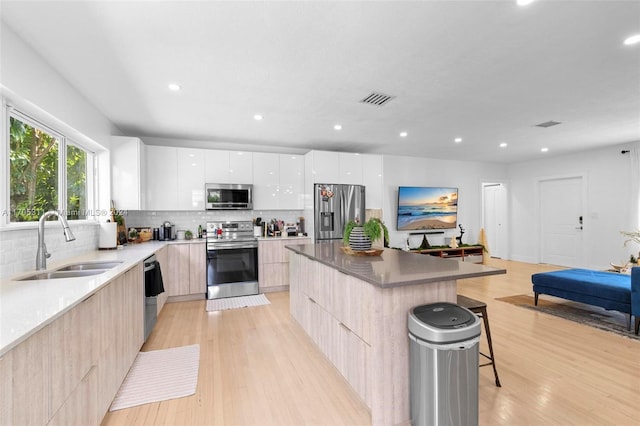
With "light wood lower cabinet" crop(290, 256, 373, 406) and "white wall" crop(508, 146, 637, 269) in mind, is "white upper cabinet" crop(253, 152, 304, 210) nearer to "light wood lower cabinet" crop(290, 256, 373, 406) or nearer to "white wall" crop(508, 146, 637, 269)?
"light wood lower cabinet" crop(290, 256, 373, 406)

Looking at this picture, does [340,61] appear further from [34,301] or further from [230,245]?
[230,245]

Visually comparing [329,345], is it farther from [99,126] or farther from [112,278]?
[99,126]

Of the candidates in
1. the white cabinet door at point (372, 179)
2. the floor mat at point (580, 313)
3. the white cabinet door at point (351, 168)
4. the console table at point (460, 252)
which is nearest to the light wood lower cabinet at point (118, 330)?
the white cabinet door at point (351, 168)

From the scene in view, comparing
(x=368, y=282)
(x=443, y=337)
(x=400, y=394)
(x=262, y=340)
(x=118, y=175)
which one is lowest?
(x=262, y=340)

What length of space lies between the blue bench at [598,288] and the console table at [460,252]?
2.35 m

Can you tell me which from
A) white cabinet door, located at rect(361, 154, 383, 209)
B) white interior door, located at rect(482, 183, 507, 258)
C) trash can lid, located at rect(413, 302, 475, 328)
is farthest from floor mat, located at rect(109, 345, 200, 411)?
white interior door, located at rect(482, 183, 507, 258)

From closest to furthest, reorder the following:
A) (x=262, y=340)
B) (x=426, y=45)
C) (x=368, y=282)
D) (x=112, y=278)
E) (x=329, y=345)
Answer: (x=368, y=282) → (x=112, y=278) → (x=426, y=45) → (x=329, y=345) → (x=262, y=340)

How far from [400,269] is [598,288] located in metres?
3.08

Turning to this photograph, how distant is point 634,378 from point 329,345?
7.80 feet

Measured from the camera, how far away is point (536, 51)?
2.31 meters

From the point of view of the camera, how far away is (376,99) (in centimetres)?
327

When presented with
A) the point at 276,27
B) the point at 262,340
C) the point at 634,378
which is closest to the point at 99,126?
the point at 276,27

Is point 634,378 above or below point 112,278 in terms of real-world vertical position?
below

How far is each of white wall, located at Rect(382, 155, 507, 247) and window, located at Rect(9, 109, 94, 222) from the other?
17.5 feet
